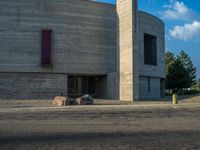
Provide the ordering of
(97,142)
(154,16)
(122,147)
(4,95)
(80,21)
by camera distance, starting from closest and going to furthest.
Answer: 1. (122,147)
2. (97,142)
3. (4,95)
4. (80,21)
5. (154,16)

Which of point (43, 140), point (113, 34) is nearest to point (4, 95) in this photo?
point (113, 34)

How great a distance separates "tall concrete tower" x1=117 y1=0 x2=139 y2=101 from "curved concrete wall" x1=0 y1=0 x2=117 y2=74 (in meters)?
4.10

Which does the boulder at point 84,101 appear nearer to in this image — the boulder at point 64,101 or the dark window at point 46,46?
the boulder at point 64,101

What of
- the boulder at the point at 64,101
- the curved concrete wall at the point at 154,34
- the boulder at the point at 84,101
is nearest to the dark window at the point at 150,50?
the curved concrete wall at the point at 154,34

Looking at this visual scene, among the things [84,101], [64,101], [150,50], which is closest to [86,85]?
[150,50]

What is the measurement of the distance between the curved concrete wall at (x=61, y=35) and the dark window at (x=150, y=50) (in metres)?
7.63

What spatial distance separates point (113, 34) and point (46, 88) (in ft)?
37.1

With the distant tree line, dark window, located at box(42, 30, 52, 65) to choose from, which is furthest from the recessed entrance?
the distant tree line

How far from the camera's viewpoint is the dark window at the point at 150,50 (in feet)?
168

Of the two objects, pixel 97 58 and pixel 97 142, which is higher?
pixel 97 58

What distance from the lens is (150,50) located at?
5191 cm

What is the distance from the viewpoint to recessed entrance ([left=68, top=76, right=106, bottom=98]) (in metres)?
46.2

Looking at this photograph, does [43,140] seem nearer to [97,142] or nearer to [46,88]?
[97,142]

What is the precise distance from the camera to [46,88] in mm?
41344
